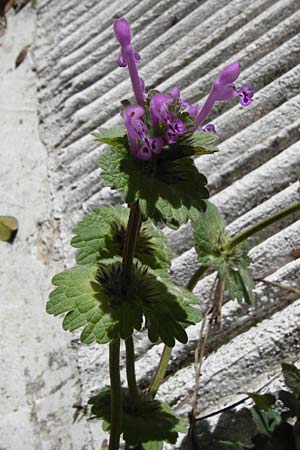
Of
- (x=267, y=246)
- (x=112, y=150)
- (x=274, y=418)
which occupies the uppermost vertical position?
(x=112, y=150)

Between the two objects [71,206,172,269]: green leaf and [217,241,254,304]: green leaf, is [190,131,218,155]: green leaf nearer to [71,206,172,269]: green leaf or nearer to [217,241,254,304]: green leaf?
[71,206,172,269]: green leaf

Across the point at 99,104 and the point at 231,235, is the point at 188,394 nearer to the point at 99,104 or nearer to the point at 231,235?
the point at 231,235

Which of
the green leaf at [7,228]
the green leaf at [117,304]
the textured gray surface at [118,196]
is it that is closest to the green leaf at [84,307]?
the green leaf at [117,304]

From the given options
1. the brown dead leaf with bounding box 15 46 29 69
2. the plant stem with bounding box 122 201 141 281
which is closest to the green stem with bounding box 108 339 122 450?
the plant stem with bounding box 122 201 141 281

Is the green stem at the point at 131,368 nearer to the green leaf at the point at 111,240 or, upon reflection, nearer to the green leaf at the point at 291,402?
the green leaf at the point at 111,240

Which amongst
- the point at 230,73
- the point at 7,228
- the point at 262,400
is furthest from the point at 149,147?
the point at 7,228

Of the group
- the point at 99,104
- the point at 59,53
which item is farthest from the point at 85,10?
the point at 99,104
